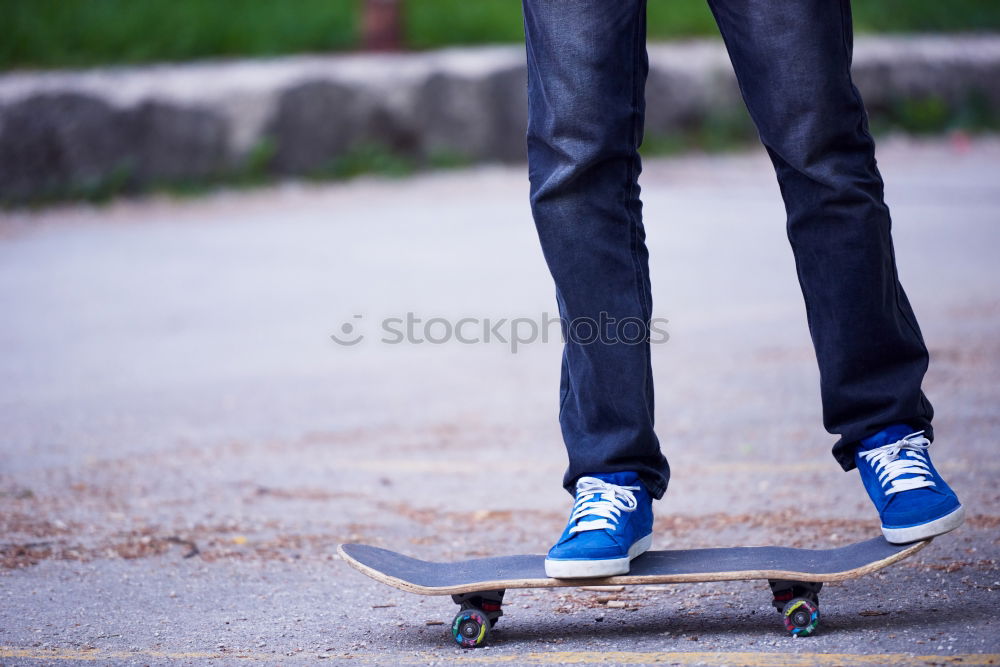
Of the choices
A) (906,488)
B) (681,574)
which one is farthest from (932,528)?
(681,574)

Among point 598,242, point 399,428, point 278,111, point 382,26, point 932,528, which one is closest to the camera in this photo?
point 932,528

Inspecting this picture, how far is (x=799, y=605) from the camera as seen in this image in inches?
71.1

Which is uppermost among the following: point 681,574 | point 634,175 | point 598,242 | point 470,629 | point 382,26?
point 382,26

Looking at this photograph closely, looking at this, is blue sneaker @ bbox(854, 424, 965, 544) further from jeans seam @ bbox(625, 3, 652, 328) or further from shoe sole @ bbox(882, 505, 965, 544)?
jeans seam @ bbox(625, 3, 652, 328)

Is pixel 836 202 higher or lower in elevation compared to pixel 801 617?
higher

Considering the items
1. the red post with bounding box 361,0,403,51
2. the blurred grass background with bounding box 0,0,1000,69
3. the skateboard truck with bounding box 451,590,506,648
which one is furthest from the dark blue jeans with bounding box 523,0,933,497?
the blurred grass background with bounding box 0,0,1000,69

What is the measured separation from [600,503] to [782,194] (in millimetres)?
590

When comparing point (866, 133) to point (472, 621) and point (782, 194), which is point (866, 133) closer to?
point (782, 194)

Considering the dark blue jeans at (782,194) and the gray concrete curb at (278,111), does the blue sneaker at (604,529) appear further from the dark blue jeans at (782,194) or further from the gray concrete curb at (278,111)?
the gray concrete curb at (278,111)

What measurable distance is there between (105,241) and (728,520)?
5234mm

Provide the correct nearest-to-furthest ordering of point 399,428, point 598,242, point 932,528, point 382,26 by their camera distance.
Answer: point 932,528 < point 598,242 < point 399,428 < point 382,26

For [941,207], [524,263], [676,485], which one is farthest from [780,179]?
[941,207]

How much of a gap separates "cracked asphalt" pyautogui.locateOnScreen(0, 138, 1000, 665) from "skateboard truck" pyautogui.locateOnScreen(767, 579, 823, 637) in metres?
0.03

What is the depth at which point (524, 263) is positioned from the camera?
6219 millimetres
